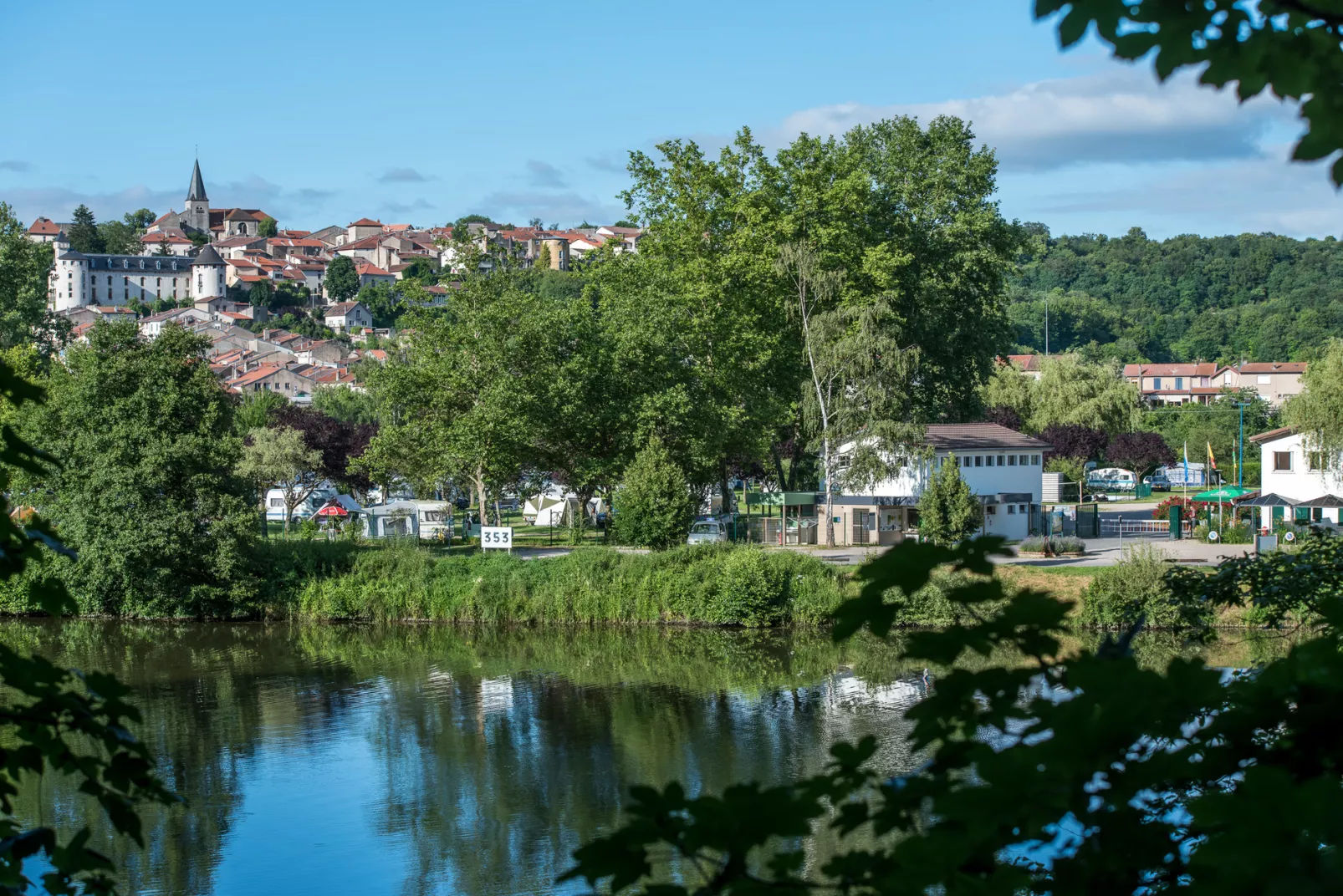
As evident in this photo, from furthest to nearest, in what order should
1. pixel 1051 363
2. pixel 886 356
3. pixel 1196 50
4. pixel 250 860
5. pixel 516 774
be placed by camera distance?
pixel 1051 363 < pixel 886 356 < pixel 516 774 < pixel 250 860 < pixel 1196 50

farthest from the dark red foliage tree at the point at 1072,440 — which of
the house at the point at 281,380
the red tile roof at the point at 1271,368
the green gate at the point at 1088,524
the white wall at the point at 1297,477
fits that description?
the house at the point at 281,380

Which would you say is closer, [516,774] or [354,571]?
[516,774]

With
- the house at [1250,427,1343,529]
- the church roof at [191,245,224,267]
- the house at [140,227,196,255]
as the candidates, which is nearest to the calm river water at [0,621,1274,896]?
the house at [1250,427,1343,529]

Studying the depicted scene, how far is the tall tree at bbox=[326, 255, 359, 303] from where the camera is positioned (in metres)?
174

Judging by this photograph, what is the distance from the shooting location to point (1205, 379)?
114 metres

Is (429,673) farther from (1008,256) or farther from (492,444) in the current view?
(1008,256)

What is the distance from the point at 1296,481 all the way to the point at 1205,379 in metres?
78.6

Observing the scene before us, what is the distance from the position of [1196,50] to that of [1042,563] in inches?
1241

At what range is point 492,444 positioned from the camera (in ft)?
127

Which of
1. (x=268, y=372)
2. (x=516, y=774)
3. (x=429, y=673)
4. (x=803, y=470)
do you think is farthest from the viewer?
(x=268, y=372)

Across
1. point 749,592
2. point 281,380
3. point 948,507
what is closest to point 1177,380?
point 281,380

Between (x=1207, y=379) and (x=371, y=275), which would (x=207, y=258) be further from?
(x=1207, y=379)

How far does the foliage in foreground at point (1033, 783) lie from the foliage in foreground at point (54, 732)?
68.9 inches

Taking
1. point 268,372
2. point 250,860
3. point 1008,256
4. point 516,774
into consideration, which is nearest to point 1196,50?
point 250,860
